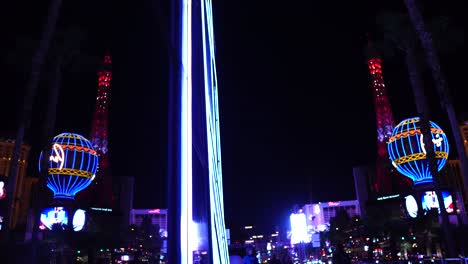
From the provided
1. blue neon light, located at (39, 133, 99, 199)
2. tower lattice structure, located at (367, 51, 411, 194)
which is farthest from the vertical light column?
tower lattice structure, located at (367, 51, 411, 194)

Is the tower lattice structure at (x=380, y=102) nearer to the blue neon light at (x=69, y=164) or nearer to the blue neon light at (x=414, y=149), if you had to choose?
the blue neon light at (x=414, y=149)

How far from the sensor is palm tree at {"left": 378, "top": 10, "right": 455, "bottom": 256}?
18156 mm

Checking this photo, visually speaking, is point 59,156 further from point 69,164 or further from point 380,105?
point 380,105

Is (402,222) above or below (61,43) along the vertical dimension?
below

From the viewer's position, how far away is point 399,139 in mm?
45062

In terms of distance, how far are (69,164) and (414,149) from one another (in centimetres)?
3658

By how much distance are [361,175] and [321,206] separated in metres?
22.6

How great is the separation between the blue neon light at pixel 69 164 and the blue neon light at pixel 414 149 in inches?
1332

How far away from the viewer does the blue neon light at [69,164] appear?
4266 centimetres

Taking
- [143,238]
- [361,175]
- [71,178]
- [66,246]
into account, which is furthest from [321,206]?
[66,246]

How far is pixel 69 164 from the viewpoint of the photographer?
43.1 metres

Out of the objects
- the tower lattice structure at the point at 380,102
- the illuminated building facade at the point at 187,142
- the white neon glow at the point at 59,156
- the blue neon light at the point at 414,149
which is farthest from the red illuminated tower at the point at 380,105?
the illuminated building facade at the point at 187,142

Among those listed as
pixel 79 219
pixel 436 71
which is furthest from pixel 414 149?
pixel 79 219

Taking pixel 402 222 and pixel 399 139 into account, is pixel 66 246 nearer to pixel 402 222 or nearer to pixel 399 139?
pixel 402 222
